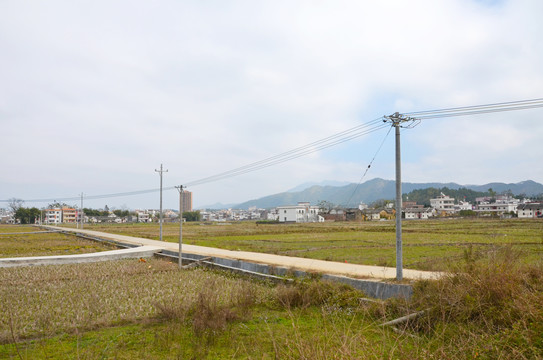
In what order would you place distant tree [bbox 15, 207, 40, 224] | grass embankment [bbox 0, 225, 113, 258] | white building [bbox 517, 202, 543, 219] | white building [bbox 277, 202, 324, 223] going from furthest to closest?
distant tree [bbox 15, 207, 40, 224] < white building [bbox 277, 202, 324, 223] < white building [bbox 517, 202, 543, 219] < grass embankment [bbox 0, 225, 113, 258]

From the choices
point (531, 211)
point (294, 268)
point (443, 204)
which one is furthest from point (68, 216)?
point (294, 268)

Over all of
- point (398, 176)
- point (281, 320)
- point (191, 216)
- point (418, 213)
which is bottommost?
point (191, 216)

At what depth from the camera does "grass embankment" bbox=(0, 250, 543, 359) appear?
5.79 meters

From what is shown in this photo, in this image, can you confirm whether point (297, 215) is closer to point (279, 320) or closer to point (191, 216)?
point (191, 216)

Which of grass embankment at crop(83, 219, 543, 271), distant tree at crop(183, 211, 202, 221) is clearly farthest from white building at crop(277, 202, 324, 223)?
grass embankment at crop(83, 219, 543, 271)

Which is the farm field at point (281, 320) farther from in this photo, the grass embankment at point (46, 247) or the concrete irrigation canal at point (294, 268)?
the grass embankment at point (46, 247)

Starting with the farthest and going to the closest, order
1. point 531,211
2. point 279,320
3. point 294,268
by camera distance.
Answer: point 531,211
point 294,268
point 279,320

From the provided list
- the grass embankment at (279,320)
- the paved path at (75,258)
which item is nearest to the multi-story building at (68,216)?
the paved path at (75,258)

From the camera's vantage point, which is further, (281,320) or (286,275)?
(286,275)

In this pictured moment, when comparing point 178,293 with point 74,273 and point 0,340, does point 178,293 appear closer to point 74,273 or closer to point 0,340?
point 0,340

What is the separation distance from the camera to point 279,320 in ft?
29.0

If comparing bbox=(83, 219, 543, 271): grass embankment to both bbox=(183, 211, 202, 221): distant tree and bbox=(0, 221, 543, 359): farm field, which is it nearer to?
bbox=(0, 221, 543, 359): farm field

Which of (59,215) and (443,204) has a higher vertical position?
(443,204)

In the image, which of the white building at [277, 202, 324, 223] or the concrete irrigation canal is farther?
the white building at [277, 202, 324, 223]
